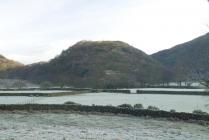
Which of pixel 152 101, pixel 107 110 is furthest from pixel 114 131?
pixel 152 101

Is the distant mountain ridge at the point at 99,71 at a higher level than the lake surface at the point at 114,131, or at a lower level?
higher

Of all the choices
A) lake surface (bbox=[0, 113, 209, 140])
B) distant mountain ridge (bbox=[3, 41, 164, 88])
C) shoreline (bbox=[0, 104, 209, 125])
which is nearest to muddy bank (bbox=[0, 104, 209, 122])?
shoreline (bbox=[0, 104, 209, 125])

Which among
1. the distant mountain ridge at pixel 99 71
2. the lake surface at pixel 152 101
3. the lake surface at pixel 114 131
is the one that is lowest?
the lake surface at pixel 114 131

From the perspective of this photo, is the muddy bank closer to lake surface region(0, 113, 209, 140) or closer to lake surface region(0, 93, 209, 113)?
lake surface region(0, 113, 209, 140)

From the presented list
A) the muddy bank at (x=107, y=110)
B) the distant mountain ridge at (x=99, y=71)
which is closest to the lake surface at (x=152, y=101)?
the muddy bank at (x=107, y=110)

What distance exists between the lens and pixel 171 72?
15200 cm

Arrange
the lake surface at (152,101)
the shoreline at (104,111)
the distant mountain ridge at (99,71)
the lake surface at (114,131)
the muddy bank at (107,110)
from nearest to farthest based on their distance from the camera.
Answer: the lake surface at (114,131) → the shoreline at (104,111) → the muddy bank at (107,110) → the lake surface at (152,101) → the distant mountain ridge at (99,71)

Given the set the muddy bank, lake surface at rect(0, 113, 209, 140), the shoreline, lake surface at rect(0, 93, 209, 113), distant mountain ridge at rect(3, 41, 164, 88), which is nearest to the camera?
lake surface at rect(0, 113, 209, 140)

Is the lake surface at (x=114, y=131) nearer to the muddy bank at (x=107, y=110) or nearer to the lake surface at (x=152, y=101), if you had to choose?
the muddy bank at (x=107, y=110)

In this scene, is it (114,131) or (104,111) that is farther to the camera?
(104,111)

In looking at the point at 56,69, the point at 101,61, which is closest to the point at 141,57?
the point at 101,61

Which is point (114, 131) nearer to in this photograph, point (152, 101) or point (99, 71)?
point (152, 101)

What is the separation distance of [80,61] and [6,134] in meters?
174

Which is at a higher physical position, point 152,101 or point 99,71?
point 99,71
